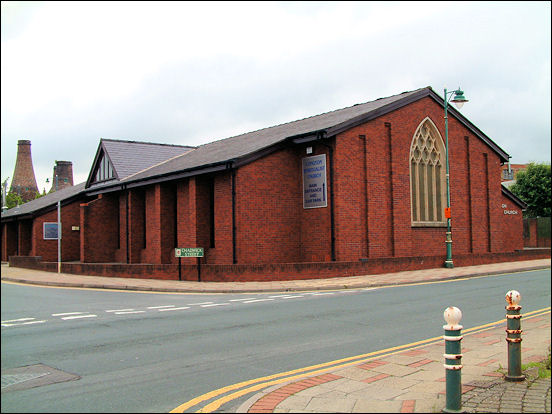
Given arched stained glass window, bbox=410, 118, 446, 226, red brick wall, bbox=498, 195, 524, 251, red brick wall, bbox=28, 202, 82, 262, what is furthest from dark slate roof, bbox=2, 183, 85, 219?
red brick wall, bbox=498, 195, 524, 251

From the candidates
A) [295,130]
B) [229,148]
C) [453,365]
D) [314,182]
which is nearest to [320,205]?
[314,182]

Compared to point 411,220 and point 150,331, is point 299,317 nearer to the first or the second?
point 150,331

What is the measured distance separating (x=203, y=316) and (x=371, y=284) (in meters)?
8.90

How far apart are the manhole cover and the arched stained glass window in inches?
901

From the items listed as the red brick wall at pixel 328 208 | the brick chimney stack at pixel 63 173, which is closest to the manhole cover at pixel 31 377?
the red brick wall at pixel 328 208

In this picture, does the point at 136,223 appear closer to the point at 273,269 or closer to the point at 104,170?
the point at 104,170

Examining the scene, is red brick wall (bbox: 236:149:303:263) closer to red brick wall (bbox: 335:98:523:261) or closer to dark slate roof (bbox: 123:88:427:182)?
dark slate roof (bbox: 123:88:427:182)

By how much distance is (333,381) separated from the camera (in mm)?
6508

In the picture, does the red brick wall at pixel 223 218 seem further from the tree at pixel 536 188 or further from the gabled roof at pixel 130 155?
the tree at pixel 536 188

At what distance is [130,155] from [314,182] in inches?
669

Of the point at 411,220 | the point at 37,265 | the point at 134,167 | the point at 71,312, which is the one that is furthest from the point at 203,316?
the point at 134,167

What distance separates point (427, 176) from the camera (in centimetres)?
2891

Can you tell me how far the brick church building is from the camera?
2375cm

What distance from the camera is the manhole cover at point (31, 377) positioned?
21.0ft
